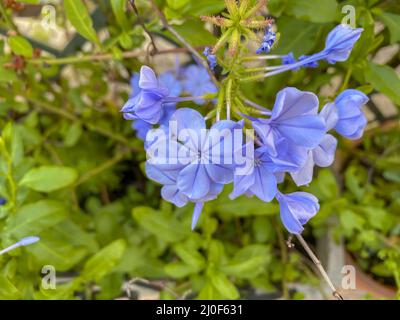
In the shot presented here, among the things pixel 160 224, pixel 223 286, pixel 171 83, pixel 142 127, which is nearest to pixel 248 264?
pixel 223 286

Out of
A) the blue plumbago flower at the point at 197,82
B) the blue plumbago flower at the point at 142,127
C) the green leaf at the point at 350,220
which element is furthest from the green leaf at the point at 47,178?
the green leaf at the point at 350,220

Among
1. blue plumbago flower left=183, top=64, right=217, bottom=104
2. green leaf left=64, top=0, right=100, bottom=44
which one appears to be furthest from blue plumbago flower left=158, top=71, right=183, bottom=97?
green leaf left=64, top=0, right=100, bottom=44

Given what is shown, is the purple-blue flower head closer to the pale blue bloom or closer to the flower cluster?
the flower cluster

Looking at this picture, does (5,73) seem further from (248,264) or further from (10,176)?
(248,264)
